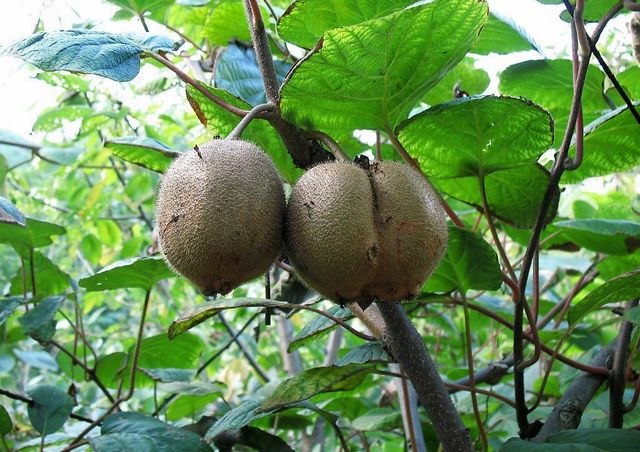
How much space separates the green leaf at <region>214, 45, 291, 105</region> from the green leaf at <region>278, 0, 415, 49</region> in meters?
0.27

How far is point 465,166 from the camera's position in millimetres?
1042

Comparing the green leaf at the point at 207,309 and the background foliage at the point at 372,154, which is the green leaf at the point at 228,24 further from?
the green leaf at the point at 207,309

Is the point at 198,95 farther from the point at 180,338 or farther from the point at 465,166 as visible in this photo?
the point at 180,338

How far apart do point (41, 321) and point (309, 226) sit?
0.89 metres

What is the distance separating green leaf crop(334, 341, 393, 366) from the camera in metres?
0.97

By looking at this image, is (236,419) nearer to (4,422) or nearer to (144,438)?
(144,438)

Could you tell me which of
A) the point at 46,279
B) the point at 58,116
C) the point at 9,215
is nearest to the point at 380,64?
the point at 9,215

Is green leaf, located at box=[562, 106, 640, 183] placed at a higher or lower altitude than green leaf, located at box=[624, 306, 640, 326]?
higher

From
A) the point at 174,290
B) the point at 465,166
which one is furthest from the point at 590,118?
the point at 174,290

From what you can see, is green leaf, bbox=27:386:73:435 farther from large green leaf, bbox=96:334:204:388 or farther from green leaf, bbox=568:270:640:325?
green leaf, bbox=568:270:640:325

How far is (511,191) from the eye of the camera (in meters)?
1.12

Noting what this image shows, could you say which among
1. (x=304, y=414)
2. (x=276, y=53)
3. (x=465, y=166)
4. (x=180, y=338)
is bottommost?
(x=304, y=414)

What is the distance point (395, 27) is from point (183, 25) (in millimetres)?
1503

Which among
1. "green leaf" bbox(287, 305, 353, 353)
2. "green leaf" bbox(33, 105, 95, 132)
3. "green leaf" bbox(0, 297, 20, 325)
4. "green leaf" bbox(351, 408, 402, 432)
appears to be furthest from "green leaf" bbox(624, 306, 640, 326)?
"green leaf" bbox(33, 105, 95, 132)
